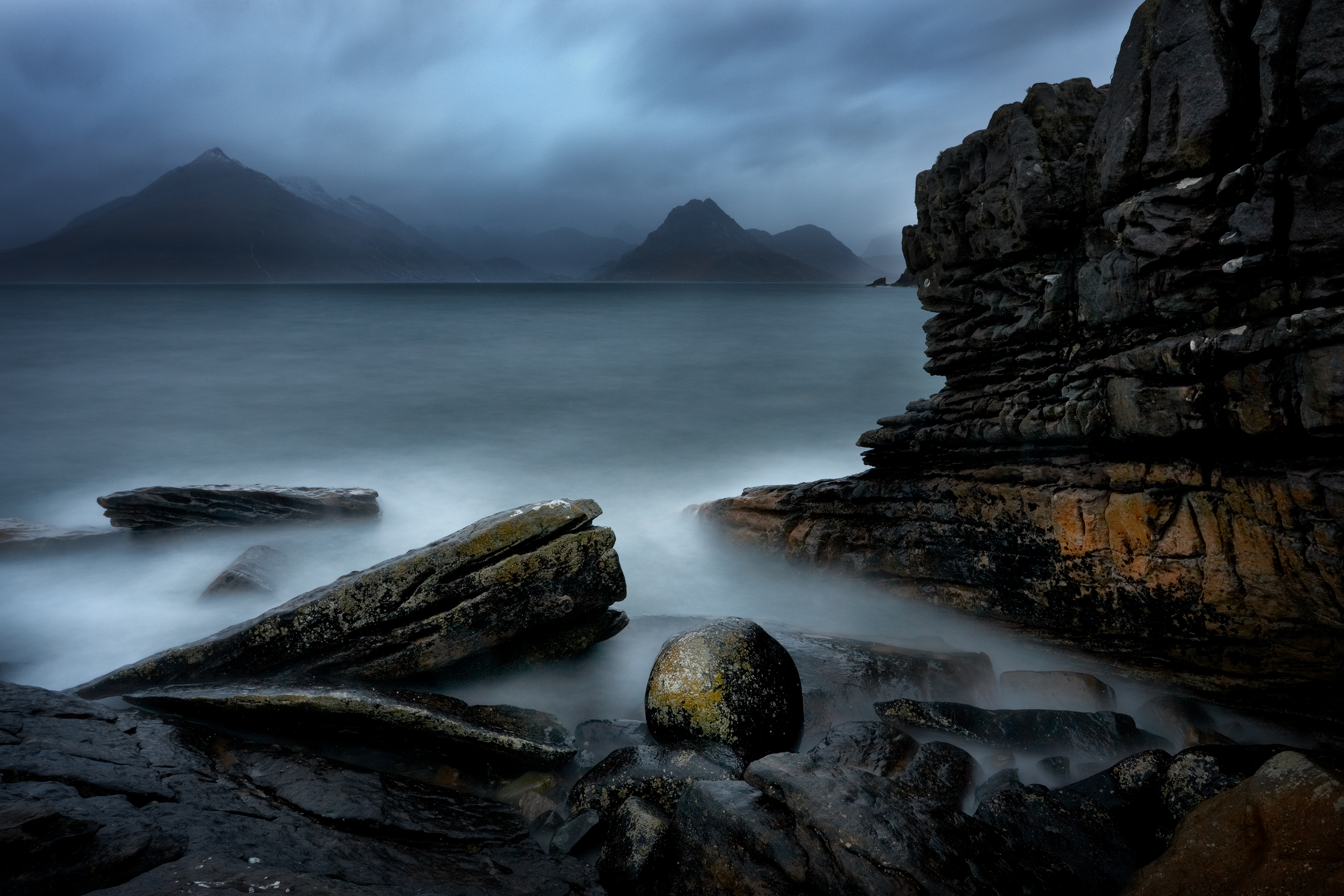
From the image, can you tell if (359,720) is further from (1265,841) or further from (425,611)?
(1265,841)

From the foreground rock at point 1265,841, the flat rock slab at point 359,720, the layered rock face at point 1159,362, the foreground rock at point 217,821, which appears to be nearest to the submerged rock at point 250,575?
the flat rock slab at point 359,720

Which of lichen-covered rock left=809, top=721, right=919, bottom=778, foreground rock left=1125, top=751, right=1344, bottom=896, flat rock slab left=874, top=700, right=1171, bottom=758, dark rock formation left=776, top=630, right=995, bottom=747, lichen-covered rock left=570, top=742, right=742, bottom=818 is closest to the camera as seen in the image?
foreground rock left=1125, top=751, right=1344, bottom=896

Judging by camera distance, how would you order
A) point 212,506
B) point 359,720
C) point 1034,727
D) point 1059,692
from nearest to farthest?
point 359,720 < point 1034,727 < point 1059,692 < point 212,506

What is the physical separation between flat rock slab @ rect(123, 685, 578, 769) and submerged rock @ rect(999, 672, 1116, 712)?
674 cm

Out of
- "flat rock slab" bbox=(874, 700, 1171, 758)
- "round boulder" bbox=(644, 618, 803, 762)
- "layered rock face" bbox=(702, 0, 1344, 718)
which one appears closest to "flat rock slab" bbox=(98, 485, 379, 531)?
"round boulder" bbox=(644, 618, 803, 762)

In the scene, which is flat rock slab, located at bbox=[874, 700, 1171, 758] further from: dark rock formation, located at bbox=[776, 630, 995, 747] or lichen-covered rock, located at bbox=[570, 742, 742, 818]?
lichen-covered rock, located at bbox=[570, 742, 742, 818]

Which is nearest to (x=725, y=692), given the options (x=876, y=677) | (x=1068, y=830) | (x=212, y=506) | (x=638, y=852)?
(x=638, y=852)

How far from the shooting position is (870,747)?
739cm

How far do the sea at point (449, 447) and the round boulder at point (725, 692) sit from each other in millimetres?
1814

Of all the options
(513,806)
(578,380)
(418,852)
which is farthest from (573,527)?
(578,380)

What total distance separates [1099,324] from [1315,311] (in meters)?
2.62

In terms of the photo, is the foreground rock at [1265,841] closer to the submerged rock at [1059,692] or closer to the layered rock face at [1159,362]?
the layered rock face at [1159,362]

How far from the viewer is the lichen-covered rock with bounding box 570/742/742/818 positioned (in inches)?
257

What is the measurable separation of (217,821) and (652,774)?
386cm
